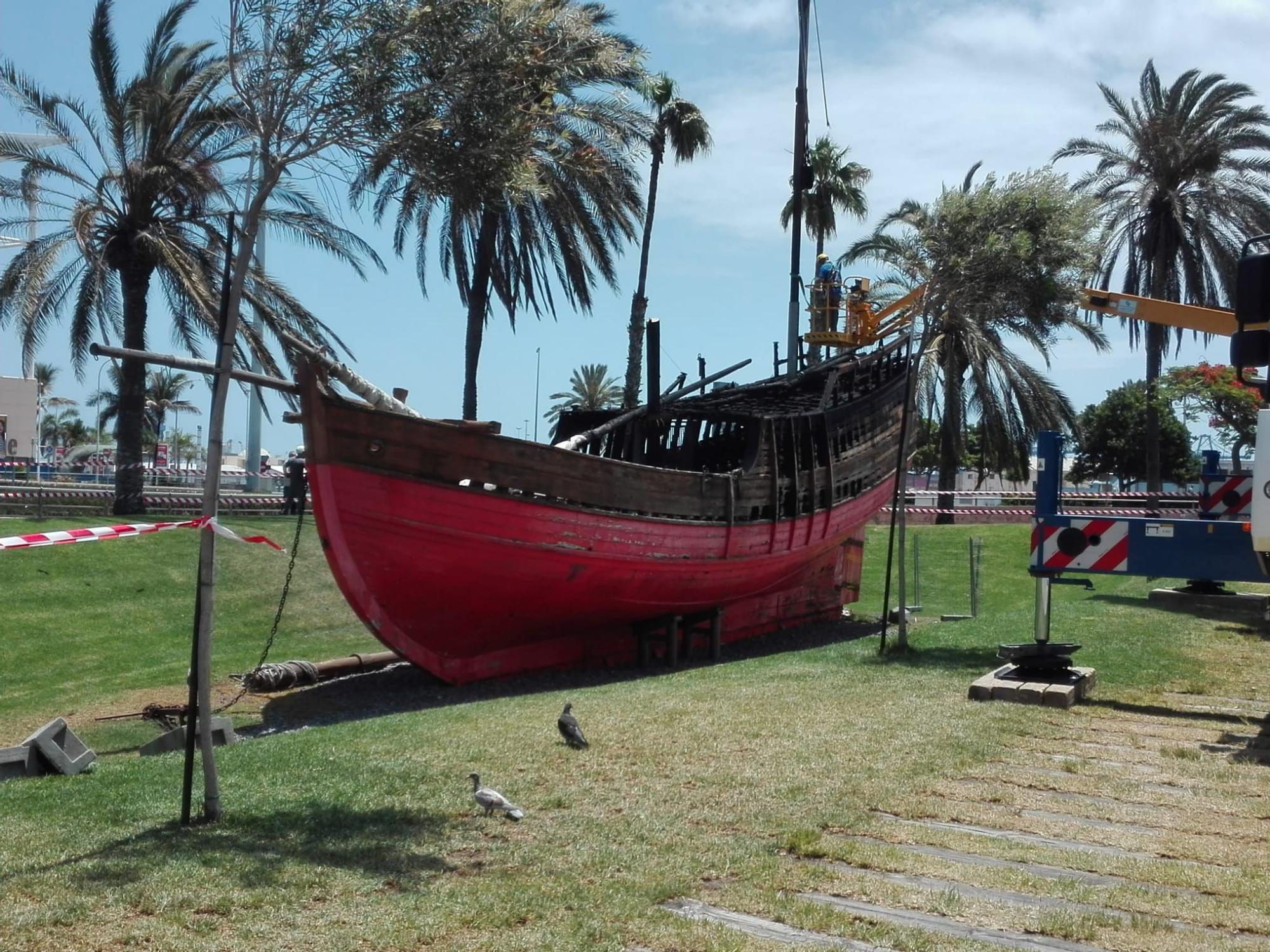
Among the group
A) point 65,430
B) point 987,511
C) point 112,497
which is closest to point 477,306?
point 112,497

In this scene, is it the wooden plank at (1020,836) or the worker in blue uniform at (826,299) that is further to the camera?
the worker in blue uniform at (826,299)

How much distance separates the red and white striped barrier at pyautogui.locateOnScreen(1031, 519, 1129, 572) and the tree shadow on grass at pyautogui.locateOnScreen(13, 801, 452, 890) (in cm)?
506

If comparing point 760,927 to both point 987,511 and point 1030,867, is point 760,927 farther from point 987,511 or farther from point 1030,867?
point 987,511

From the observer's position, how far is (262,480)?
38000 mm

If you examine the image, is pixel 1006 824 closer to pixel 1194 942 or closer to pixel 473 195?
pixel 1194 942

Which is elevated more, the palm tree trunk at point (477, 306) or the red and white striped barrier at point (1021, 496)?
the palm tree trunk at point (477, 306)

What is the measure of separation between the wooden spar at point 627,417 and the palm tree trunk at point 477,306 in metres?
7.52

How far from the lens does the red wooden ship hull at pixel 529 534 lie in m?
11.6

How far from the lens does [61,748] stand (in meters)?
7.83

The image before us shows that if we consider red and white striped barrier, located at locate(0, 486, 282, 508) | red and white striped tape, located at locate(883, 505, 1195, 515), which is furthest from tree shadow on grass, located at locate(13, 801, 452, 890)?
red and white striped tape, located at locate(883, 505, 1195, 515)

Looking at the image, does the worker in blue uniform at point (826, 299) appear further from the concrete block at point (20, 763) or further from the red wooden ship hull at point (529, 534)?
the concrete block at point (20, 763)

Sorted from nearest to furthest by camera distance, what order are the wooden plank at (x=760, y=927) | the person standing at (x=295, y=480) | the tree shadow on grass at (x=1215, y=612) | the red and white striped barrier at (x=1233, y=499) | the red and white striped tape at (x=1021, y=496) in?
1. the wooden plank at (x=760, y=927)
2. the red and white striped barrier at (x=1233, y=499)
3. the tree shadow on grass at (x=1215, y=612)
4. the person standing at (x=295, y=480)
5. the red and white striped tape at (x=1021, y=496)

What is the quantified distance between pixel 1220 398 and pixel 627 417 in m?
22.4

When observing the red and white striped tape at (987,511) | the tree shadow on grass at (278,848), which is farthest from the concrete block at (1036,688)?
the red and white striped tape at (987,511)
